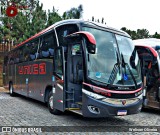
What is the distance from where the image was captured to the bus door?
8617 mm

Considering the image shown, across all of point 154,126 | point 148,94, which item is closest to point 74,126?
point 154,126

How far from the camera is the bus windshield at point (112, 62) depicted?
24.9ft

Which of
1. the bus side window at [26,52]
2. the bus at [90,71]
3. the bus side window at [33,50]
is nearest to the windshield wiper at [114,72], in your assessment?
the bus at [90,71]

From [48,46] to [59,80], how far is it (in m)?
2.10

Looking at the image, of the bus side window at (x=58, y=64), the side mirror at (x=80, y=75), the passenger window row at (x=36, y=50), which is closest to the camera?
the side mirror at (x=80, y=75)

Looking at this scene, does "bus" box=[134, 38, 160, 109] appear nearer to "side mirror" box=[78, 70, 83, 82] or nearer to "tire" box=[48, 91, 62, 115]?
"side mirror" box=[78, 70, 83, 82]

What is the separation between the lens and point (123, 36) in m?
8.84

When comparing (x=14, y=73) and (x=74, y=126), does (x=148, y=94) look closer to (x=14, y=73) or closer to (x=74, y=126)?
(x=74, y=126)

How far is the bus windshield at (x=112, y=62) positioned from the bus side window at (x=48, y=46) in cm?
205

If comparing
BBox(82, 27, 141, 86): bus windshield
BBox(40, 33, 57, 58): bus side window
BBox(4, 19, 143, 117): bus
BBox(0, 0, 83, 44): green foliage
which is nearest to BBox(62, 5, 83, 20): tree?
BBox(0, 0, 83, 44): green foliage

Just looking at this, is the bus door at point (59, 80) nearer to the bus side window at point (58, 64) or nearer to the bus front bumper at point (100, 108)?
the bus side window at point (58, 64)

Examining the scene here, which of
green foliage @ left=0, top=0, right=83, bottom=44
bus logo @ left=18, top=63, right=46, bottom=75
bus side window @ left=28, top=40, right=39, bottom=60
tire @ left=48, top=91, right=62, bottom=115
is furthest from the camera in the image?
green foliage @ left=0, top=0, right=83, bottom=44

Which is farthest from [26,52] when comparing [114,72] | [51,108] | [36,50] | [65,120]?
[114,72]

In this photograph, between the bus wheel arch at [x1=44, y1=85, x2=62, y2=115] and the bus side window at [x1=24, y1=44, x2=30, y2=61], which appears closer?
the bus wheel arch at [x1=44, y1=85, x2=62, y2=115]
